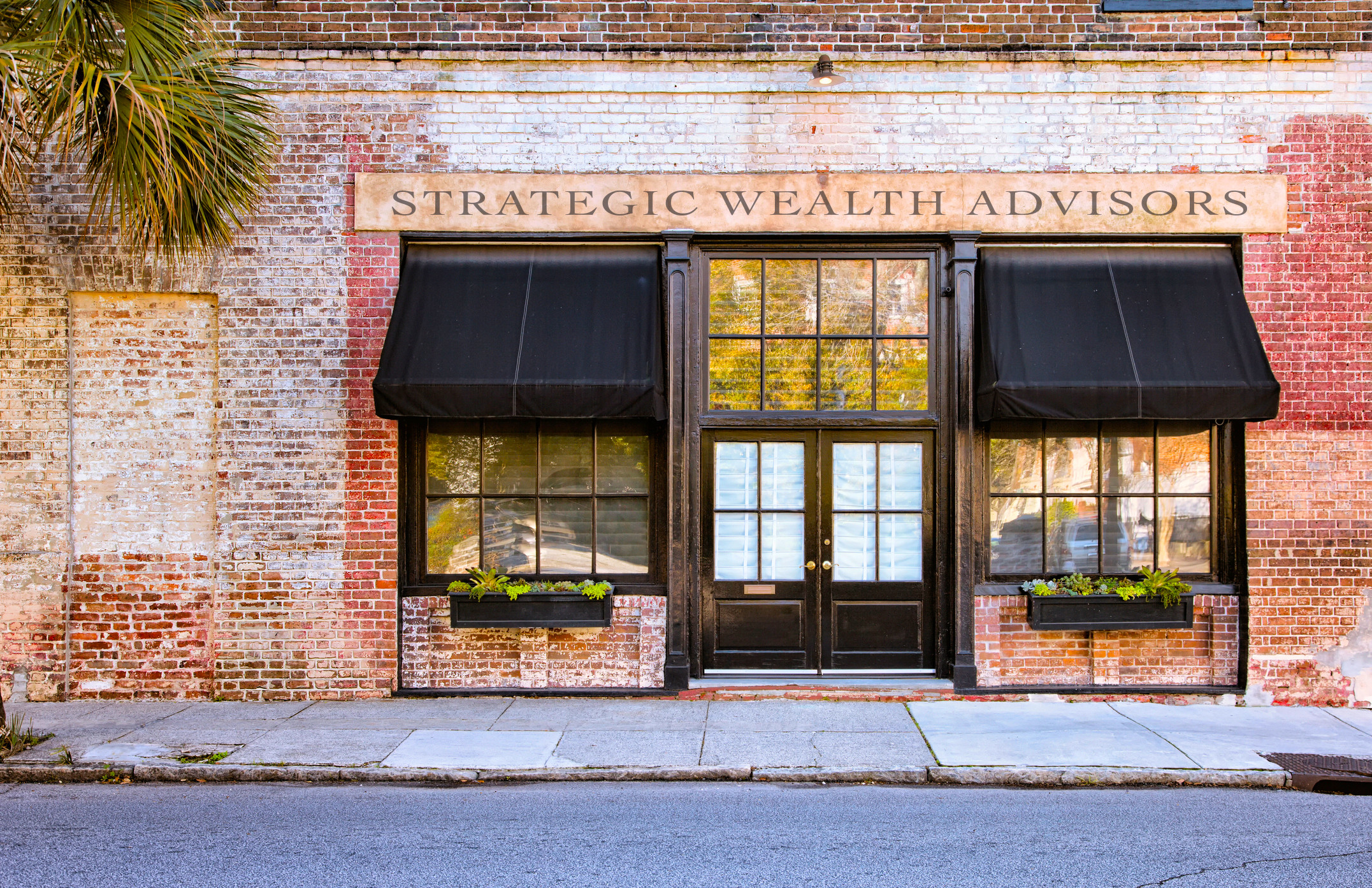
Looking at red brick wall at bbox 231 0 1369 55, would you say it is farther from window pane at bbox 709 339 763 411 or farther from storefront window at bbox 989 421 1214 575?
storefront window at bbox 989 421 1214 575

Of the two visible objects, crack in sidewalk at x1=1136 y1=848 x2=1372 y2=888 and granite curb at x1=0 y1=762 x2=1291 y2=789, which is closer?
crack in sidewalk at x1=1136 y1=848 x2=1372 y2=888

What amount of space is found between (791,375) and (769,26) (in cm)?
302

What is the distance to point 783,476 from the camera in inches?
313

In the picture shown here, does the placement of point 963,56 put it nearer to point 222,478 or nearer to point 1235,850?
point 1235,850

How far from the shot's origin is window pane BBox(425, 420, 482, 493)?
313 inches

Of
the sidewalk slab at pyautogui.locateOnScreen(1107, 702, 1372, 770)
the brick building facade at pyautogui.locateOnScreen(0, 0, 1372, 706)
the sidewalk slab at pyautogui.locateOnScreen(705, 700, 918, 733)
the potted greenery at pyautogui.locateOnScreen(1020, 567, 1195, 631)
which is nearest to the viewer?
the sidewalk slab at pyautogui.locateOnScreen(1107, 702, 1372, 770)

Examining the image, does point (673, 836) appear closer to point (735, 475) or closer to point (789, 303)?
point (735, 475)

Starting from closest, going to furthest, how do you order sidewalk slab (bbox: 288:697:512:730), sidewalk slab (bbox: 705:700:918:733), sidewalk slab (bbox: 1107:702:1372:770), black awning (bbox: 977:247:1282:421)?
sidewalk slab (bbox: 1107:702:1372:770), sidewalk slab (bbox: 705:700:918:733), sidewalk slab (bbox: 288:697:512:730), black awning (bbox: 977:247:1282:421)

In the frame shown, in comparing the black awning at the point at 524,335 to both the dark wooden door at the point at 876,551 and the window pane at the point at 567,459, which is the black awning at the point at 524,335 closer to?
the window pane at the point at 567,459

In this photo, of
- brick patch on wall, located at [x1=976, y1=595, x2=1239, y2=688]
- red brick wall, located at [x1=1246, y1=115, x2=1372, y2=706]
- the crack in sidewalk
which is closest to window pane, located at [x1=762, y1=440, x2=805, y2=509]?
brick patch on wall, located at [x1=976, y1=595, x2=1239, y2=688]

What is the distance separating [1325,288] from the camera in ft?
25.3

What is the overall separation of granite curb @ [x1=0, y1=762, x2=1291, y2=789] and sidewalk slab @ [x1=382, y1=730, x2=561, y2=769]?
98 millimetres

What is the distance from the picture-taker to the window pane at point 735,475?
795cm

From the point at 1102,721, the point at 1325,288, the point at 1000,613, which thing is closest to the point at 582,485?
the point at 1000,613
